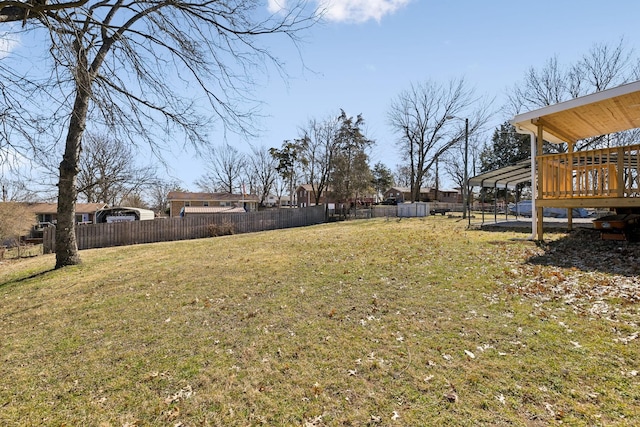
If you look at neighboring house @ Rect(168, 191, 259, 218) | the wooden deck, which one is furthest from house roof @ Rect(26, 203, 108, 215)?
the wooden deck

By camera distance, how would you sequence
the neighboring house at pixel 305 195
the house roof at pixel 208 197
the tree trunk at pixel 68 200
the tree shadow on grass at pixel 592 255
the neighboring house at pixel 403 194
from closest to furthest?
the tree shadow on grass at pixel 592 255, the tree trunk at pixel 68 200, the house roof at pixel 208 197, the neighboring house at pixel 305 195, the neighboring house at pixel 403 194

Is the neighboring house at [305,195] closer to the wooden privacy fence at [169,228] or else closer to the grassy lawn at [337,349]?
the wooden privacy fence at [169,228]

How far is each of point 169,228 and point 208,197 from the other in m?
26.2

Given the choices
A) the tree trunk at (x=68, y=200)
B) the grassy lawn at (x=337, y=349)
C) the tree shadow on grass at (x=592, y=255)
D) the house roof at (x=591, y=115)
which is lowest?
the grassy lawn at (x=337, y=349)

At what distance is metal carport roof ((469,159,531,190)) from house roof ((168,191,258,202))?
107 feet

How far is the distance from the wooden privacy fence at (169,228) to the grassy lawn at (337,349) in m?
9.79

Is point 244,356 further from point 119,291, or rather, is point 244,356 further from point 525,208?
point 525,208

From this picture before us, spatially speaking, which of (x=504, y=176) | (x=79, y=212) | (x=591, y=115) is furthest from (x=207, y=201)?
(x=591, y=115)

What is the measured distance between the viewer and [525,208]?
25.2 metres

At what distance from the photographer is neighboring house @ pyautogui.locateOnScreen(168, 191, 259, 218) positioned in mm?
41416

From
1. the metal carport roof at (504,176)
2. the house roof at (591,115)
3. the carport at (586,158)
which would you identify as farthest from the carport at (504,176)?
the carport at (586,158)

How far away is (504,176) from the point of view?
1468 cm

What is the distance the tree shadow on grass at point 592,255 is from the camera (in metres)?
5.40

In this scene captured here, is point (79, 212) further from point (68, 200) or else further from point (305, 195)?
point (305, 195)
